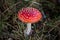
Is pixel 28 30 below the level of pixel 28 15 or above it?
below

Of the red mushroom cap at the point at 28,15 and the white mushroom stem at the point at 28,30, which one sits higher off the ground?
the red mushroom cap at the point at 28,15

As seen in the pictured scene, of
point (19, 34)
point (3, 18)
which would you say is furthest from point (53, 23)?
point (3, 18)

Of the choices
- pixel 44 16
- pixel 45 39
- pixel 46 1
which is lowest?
pixel 45 39

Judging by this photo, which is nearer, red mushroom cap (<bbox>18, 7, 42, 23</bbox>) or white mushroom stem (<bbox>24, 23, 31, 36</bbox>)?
red mushroom cap (<bbox>18, 7, 42, 23</bbox>)

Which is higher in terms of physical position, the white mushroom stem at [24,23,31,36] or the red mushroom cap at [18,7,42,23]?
the red mushroom cap at [18,7,42,23]

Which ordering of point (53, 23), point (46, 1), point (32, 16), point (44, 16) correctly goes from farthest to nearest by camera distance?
point (46, 1)
point (44, 16)
point (53, 23)
point (32, 16)

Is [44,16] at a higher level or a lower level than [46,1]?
lower

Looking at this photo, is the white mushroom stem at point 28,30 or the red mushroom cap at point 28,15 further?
the white mushroom stem at point 28,30

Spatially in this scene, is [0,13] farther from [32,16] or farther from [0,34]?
[32,16]

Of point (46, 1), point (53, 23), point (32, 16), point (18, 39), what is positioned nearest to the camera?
point (32, 16)

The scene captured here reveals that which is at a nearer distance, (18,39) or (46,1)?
(18,39)

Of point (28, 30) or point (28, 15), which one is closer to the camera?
point (28, 15)
